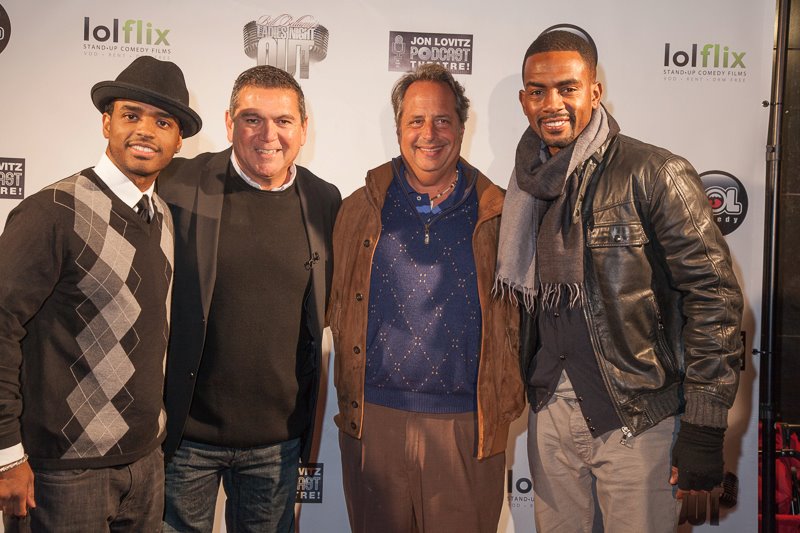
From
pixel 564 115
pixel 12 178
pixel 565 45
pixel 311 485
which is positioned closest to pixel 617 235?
pixel 564 115

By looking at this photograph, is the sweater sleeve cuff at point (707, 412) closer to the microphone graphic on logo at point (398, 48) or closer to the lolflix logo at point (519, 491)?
the lolflix logo at point (519, 491)

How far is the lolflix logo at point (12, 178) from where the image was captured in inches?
121

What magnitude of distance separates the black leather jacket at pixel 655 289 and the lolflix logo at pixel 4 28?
8.47 feet

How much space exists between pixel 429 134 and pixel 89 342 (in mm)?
1341

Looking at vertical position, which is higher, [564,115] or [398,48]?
[398,48]

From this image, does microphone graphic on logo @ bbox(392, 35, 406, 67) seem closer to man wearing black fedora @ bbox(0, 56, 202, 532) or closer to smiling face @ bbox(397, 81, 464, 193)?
smiling face @ bbox(397, 81, 464, 193)

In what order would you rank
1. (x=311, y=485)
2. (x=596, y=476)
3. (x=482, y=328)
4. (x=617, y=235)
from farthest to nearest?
(x=311, y=485)
(x=482, y=328)
(x=596, y=476)
(x=617, y=235)

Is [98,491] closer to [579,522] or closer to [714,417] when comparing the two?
[579,522]

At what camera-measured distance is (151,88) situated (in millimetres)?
2143

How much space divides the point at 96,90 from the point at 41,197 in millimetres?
431

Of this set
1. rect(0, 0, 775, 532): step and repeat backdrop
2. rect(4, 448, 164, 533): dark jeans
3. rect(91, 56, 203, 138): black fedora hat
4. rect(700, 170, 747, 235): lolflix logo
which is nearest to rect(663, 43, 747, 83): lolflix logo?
rect(0, 0, 775, 532): step and repeat backdrop

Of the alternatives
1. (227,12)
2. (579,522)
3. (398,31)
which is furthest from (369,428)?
(227,12)

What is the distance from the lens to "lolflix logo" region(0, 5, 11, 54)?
304 centimetres

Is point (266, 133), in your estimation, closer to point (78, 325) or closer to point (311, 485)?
point (78, 325)
